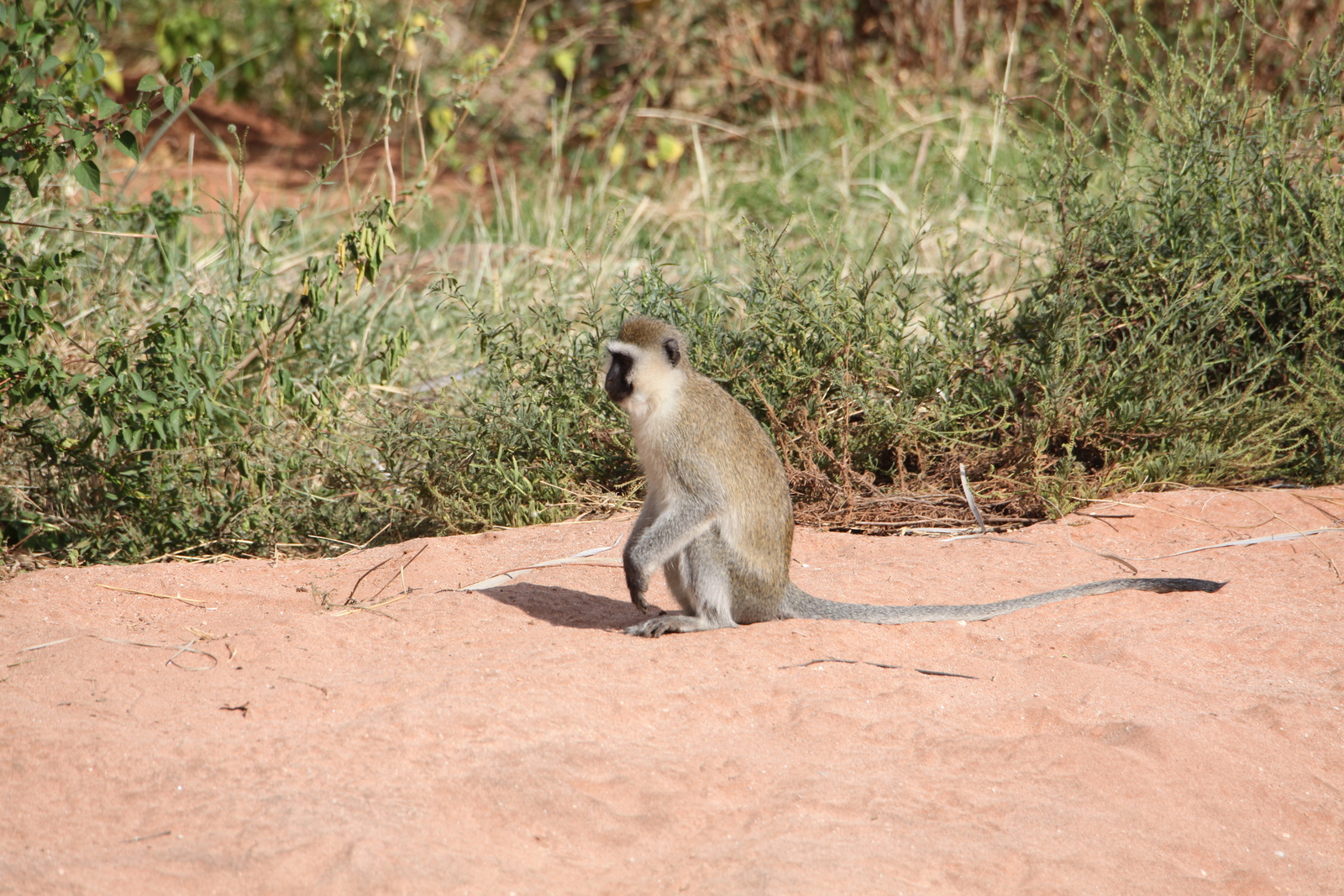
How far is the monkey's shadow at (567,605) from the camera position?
4422 millimetres

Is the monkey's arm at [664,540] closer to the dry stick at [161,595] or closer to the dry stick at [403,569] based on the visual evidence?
the dry stick at [403,569]

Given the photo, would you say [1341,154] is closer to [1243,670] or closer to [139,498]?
[1243,670]

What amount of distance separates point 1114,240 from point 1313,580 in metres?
2.01

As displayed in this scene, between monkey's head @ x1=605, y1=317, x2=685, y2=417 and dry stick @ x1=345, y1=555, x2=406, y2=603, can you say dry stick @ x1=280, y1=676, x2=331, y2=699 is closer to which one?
dry stick @ x1=345, y1=555, x2=406, y2=603

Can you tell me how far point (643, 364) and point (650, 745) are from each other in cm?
152

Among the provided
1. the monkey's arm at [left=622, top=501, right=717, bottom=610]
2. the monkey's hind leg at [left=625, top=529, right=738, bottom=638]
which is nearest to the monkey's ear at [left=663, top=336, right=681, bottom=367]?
the monkey's arm at [left=622, top=501, right=717, bottom=610]

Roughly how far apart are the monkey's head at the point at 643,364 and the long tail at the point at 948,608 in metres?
0.86

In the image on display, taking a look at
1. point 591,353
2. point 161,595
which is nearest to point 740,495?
point 591,353

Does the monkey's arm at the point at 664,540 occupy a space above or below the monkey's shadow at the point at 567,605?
above

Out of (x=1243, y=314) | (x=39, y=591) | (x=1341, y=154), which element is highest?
(x=1341, y=154)

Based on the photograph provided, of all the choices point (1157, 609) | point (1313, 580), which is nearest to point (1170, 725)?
point (1157, 609)

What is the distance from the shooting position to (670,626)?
4.21 metres

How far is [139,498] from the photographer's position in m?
5.20

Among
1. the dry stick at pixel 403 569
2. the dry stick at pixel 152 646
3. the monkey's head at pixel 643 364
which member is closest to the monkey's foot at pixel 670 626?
the monkey's head at pixel 643 364
